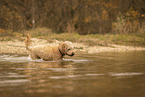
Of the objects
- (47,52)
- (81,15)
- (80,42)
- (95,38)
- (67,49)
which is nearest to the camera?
(67,49)

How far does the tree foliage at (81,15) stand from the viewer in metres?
25.4

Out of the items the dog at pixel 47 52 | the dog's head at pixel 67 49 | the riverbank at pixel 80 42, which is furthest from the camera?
the riverbank at pixel 80 42

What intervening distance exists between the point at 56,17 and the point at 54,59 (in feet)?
54.3

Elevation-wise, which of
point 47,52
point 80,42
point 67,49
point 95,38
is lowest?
point 47,52

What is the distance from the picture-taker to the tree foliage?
83.3ft

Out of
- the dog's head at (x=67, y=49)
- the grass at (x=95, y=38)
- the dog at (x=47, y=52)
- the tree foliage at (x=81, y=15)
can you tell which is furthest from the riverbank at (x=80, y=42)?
the dog's head at (x=67, y=49)

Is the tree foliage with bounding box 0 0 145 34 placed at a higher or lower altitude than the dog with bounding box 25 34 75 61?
higher

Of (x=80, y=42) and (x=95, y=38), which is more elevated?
(x=95, y=38)

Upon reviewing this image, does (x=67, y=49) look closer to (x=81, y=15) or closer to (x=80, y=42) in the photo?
(x=80, y=42)

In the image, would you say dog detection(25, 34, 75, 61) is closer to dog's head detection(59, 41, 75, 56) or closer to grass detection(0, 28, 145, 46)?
dog's head detection(59, 41, 75, 56)

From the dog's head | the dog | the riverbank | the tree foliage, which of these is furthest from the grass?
the dog's head

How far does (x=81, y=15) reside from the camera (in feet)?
84.9

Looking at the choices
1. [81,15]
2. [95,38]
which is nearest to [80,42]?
[95,38]

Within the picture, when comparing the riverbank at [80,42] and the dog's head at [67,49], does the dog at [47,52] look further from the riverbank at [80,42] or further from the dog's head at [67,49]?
the riverbank at [80,42]
